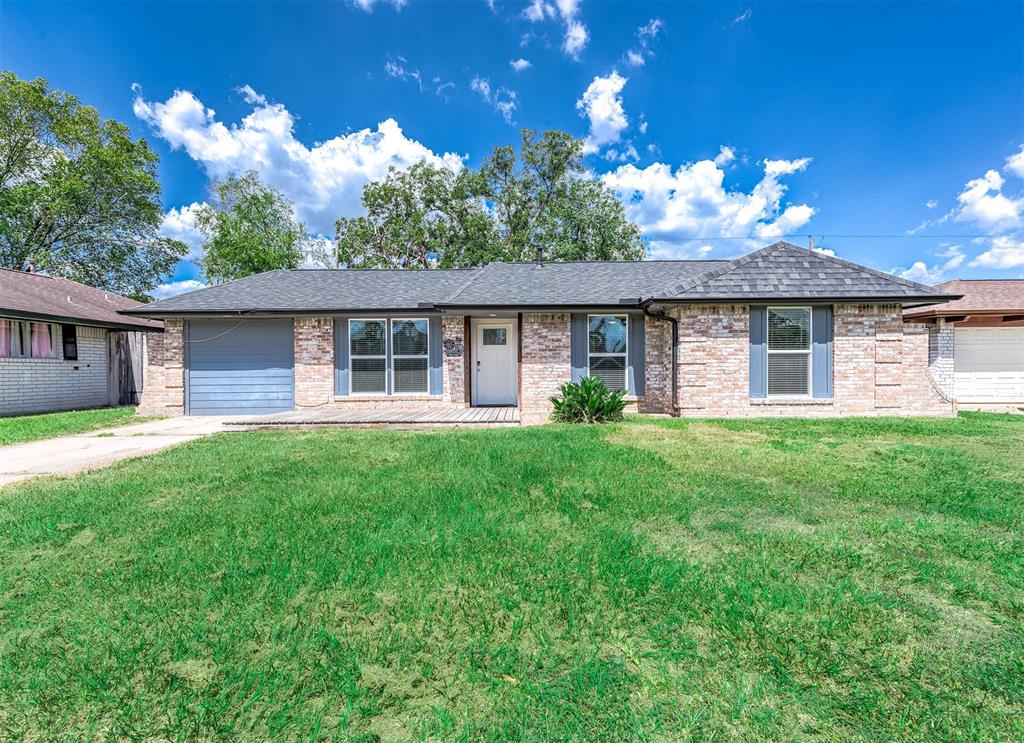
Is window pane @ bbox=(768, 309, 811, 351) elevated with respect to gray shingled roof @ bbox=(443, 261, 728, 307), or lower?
lower

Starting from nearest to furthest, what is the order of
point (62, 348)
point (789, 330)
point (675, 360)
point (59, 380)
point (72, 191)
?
point (789, 330), point (675, 360), point (59, 380), point (62, 348), point (72, 191)

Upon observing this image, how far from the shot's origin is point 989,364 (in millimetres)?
11312

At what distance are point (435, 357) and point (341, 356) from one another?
2.36m

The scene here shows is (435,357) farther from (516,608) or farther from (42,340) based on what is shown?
(42,340)

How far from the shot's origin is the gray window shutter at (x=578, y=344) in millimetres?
9953

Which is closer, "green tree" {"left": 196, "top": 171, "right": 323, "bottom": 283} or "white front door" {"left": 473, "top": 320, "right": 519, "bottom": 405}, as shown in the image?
"white front door" {"left": 473, "top": 320, "right": 519, "bottom": 405}

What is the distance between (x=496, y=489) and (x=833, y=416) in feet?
27.0

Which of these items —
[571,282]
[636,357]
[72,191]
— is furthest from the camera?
[72,191]

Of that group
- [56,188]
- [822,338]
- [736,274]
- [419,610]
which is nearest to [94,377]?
[56,188]

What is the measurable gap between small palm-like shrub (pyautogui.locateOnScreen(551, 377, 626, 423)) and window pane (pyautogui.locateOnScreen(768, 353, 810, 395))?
130 inches

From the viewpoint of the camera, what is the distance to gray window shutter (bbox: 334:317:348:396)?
10.8 metres

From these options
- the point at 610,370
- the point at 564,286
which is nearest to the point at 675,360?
the point at 610,370

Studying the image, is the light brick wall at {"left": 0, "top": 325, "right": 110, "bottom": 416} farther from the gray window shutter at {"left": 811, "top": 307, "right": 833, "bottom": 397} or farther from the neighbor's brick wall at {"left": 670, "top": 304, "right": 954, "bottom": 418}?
the gray window shutter at {"left": 811, "top": 307, "right": 833, "bottom": 397}

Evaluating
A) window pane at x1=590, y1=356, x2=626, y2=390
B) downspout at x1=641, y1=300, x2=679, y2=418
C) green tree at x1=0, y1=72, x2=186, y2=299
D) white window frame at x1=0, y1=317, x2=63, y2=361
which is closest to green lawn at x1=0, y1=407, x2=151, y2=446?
white window frame at x1=0, y1=317, x2=63, y2=361
